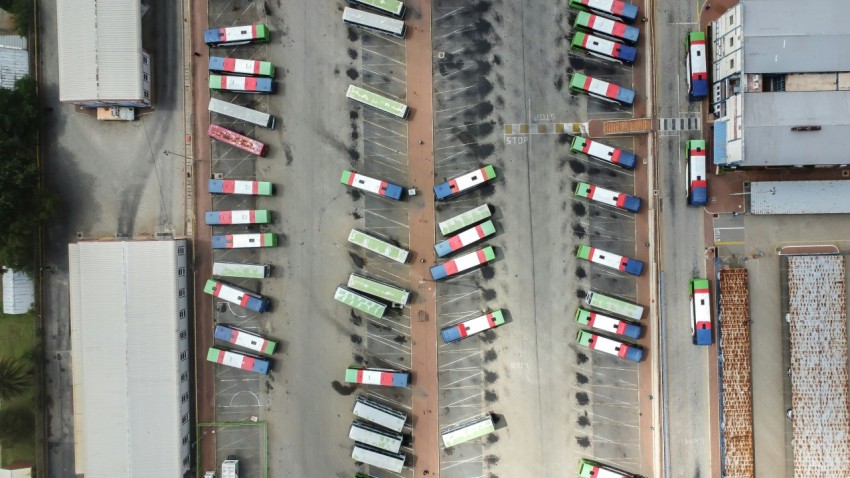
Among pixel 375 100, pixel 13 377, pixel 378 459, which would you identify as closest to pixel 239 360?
pixel 378 459

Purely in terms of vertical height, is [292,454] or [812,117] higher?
[812,117]

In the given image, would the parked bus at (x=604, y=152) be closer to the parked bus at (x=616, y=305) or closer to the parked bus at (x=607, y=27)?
the parked bus at (x=607, y=27)

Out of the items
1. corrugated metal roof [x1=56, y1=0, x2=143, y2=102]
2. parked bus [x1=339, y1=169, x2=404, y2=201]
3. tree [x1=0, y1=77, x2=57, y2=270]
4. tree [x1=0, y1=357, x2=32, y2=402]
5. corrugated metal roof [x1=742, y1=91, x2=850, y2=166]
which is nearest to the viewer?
corrugated metal roof [x1=742, y1=91, x2=850, y2=166]

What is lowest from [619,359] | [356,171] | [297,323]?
[619,359]

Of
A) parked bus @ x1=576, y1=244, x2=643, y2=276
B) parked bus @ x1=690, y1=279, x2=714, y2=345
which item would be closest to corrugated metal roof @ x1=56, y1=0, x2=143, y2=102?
parked bus @ x1=576, y1=244, x2=643, y2=276

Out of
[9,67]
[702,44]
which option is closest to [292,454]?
[9,67]

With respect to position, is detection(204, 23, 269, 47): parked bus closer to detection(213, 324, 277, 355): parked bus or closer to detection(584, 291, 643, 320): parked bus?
detection(213, 324, 277, 355): parked bus

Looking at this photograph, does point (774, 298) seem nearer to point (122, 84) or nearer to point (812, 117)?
point (812, 117)
